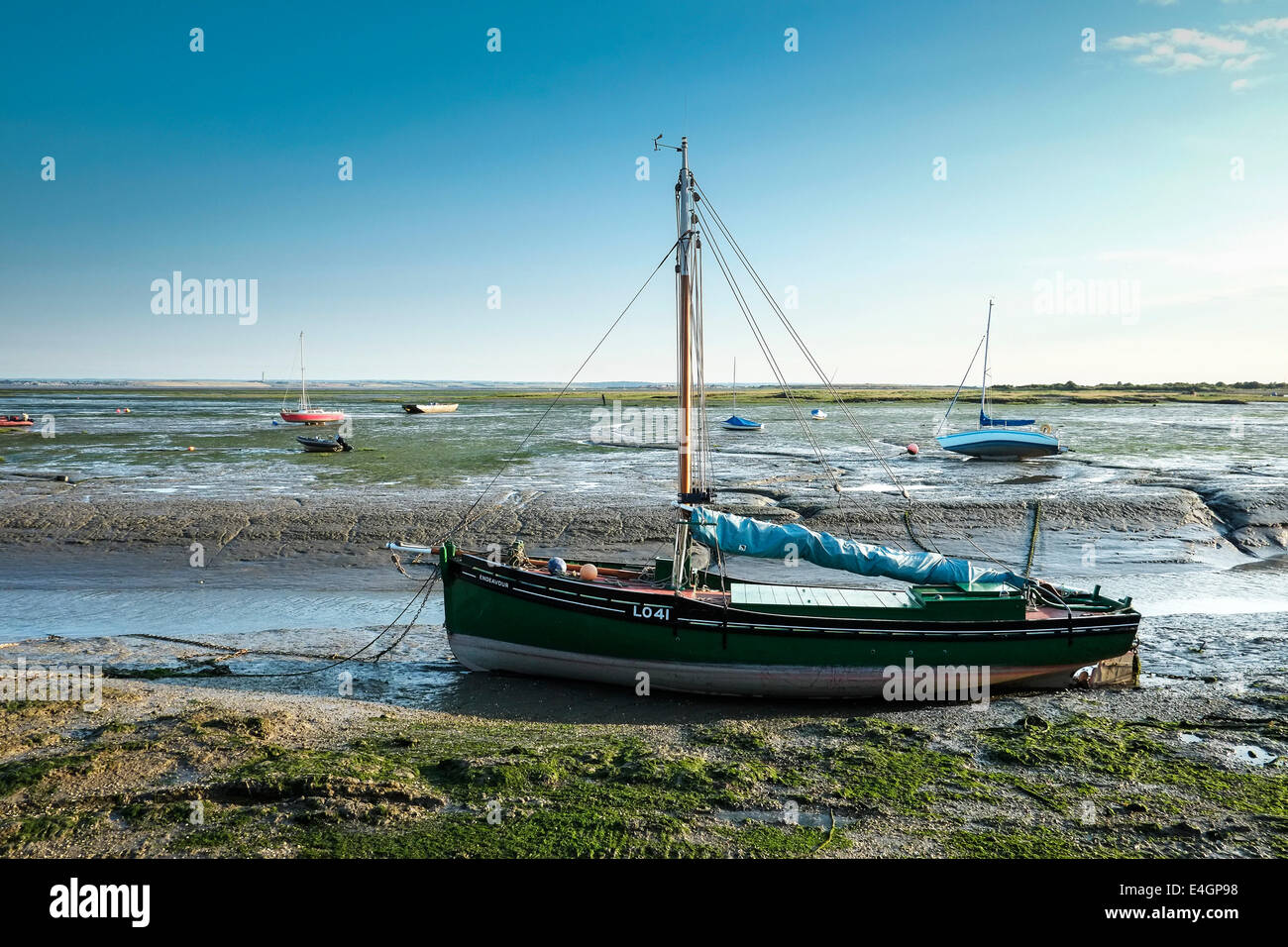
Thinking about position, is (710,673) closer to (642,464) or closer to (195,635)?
(195,635)

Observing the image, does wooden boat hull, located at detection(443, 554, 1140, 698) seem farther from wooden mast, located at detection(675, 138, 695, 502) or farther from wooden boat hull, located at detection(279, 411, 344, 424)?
wooden boat hull, located at detection(279, 411, 344, 424)

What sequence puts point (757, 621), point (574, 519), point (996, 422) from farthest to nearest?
point (996, 422) < point (574, 519) < point (757, 621)

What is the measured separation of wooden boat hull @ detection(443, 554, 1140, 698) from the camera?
476 inches

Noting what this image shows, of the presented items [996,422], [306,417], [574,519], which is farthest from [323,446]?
[996,422]

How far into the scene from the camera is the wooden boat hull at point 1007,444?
43.5 metres

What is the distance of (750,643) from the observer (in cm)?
1209

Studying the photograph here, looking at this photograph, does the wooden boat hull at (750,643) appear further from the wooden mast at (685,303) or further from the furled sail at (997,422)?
the furled sail at (997,422)

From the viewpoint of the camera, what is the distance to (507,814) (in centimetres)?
752

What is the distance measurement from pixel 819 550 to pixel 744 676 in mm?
2587

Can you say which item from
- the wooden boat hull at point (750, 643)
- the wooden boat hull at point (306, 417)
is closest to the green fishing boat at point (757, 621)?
the wooden boat hull at point (750, 643)

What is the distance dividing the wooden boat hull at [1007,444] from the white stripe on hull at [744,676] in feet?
111

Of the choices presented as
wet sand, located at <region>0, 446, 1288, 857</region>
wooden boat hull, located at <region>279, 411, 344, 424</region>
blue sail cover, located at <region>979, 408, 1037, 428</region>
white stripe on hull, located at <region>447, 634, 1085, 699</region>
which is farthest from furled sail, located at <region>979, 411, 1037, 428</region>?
wooden boat hull, located at <region>279, 411, 344, 424</region>

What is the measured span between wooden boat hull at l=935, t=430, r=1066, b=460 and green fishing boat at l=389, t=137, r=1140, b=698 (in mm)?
32656

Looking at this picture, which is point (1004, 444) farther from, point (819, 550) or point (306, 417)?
point (306, 417)
